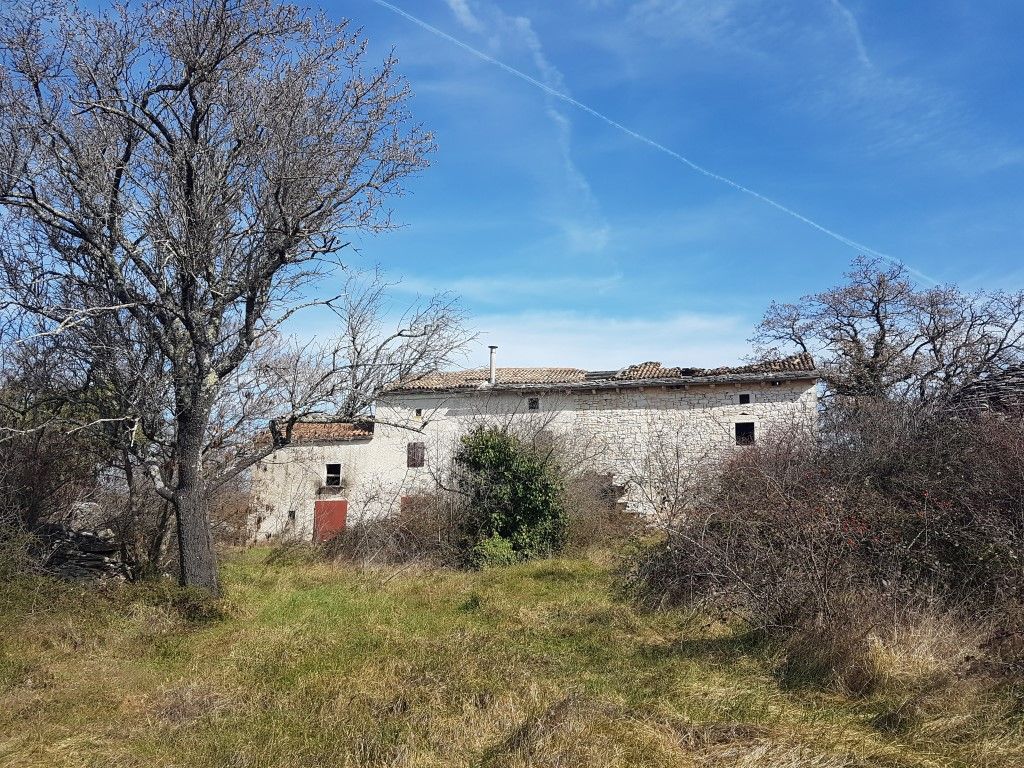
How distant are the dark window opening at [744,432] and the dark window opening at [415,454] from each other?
9.58 metres

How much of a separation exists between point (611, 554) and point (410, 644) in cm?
771

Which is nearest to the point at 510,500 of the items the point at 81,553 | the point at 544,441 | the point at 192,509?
the point at 544,441

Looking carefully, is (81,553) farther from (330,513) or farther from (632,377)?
(632,377)

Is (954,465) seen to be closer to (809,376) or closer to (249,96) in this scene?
(249,96)

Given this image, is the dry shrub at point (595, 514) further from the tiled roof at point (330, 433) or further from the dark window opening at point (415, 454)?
the tiled roof at point (330, 433)

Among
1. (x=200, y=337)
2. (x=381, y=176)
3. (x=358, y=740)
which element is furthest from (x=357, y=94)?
(x=358, y=740)

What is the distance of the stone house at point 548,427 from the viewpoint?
70.5 ft

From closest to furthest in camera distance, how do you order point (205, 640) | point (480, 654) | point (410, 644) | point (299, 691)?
1. point (299, 691)
2. point (480, 654)
3. point (410, 644)
4. point (205, 640)

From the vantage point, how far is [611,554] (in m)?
15.4

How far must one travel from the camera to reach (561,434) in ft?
70.9

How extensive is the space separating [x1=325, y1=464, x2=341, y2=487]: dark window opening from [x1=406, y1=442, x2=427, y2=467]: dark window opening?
238 centimetres

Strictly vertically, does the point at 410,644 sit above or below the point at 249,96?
below

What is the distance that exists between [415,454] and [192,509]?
13.1m

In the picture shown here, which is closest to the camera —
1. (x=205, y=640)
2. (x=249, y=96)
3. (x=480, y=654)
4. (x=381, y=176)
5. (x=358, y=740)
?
(x=358, y=740)
